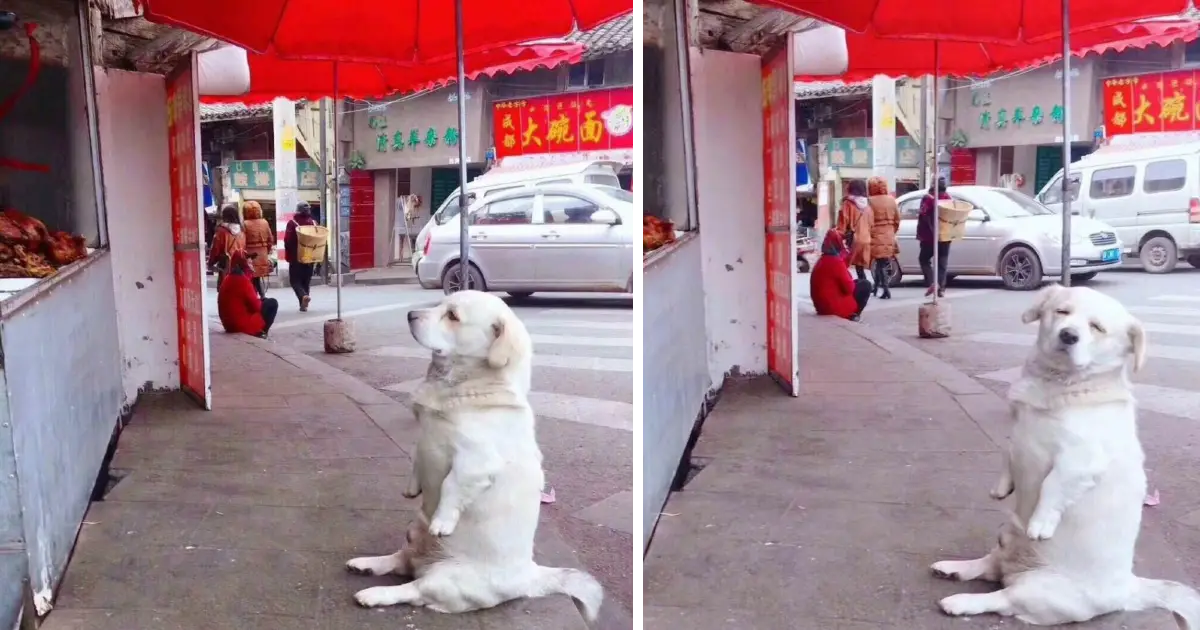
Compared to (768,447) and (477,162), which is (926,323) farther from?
(477,162)

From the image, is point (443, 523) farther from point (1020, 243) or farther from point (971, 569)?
point (1020, 243)

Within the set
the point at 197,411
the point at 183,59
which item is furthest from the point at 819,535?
the point at 183,59

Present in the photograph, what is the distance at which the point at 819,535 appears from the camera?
3.30 m

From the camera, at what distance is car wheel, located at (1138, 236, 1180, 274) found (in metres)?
10.9

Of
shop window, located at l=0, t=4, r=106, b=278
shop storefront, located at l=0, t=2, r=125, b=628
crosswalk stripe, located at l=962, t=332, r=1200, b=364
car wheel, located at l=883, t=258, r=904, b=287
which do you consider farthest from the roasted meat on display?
car wheel, located at l=883, t=258, r=904, b=287

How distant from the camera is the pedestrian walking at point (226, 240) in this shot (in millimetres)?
7387

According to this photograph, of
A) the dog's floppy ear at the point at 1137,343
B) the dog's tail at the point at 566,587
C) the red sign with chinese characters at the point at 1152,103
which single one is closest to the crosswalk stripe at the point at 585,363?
the dog's tail at the point at 566,587

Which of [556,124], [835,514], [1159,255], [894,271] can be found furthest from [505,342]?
[1159,255]

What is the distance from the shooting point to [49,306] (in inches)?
119

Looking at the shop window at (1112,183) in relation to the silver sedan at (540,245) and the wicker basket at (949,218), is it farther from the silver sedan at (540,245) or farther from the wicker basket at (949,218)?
the silver sedan at (540,245)

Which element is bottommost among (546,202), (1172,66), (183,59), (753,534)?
(753,534)

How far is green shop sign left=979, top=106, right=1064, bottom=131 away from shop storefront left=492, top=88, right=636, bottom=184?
625 centimetres

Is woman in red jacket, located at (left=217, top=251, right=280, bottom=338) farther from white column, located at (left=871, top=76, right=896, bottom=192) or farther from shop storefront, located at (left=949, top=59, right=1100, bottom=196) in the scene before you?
shop storefront, located at (left=949, top=59, right=1100, bottom=196)

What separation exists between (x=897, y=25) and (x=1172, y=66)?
38.2 ft
